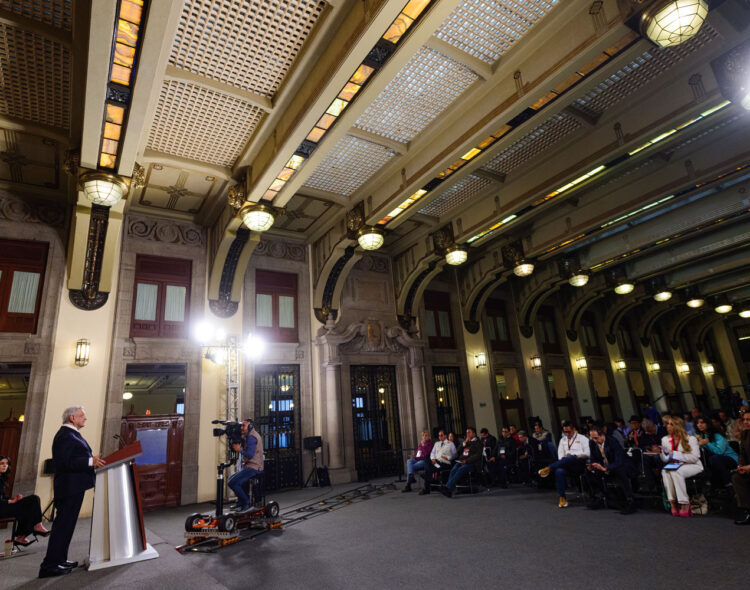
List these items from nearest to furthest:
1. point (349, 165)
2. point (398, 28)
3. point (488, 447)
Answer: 1. point (398, 28)
2. point (349, 165)
3. point (488, 447)

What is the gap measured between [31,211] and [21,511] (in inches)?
241

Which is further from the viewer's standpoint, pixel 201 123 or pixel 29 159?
pixel 29 159

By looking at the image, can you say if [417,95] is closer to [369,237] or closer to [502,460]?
[369,237]

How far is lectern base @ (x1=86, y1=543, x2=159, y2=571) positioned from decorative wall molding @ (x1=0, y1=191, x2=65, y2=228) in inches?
283

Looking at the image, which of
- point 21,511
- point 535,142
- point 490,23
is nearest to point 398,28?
point 490,23

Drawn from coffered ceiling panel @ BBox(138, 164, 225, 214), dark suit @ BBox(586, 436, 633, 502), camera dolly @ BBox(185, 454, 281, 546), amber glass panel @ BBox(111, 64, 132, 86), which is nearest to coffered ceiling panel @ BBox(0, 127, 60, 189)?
coffered ceiling panel @ BBox(138, 164, 225, 214)

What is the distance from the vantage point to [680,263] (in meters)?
13.9

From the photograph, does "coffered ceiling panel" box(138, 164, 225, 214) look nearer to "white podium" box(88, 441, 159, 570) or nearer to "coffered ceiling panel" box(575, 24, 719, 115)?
"white podium" box(88, 441, 159, 570)

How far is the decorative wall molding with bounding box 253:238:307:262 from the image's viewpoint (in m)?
11.5

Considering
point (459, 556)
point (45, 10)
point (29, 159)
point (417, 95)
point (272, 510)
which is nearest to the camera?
point (459, 556)

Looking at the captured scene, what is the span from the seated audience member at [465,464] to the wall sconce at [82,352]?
24.1 feet

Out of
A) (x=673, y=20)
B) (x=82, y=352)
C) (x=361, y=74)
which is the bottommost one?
(x=82, y=352)

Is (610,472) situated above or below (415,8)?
below

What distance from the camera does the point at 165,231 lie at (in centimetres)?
1028
